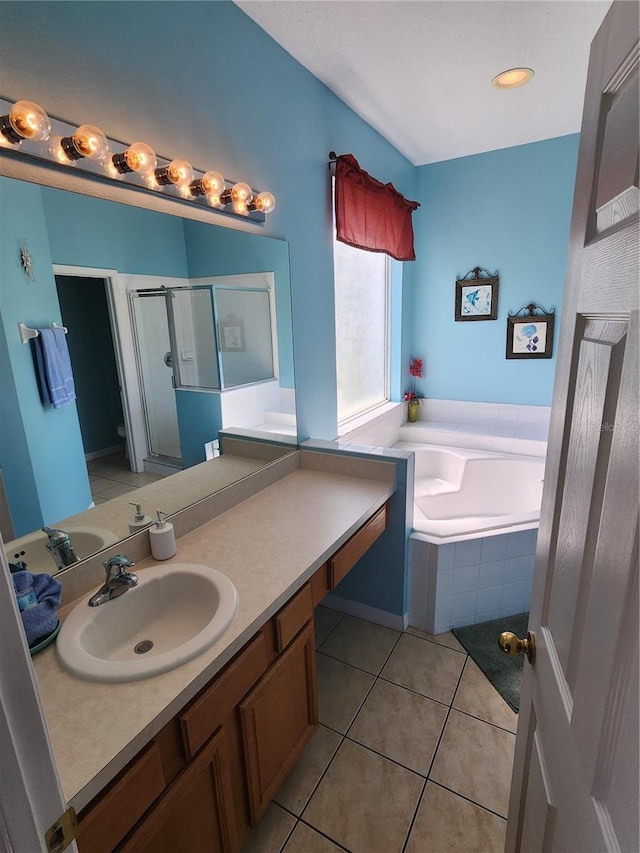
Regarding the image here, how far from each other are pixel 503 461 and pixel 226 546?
7.23 feet

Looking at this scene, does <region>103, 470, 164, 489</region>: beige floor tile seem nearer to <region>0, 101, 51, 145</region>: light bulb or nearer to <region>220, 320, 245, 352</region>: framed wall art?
<region>220, 320, 245, 352</region>: framed wall art

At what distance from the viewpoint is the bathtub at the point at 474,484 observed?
284cm

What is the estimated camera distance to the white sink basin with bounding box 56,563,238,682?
0.90 meters

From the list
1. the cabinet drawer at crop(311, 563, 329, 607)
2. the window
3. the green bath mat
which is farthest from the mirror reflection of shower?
the green bath mat

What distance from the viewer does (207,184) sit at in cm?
140

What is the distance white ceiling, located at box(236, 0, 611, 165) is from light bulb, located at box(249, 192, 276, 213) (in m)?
0.63

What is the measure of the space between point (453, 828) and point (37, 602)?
142 centimetres

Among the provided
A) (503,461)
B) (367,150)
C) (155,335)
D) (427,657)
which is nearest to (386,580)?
(427,657)

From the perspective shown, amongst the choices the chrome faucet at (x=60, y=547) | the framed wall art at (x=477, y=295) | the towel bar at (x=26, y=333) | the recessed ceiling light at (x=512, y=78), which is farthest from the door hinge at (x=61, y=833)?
the framed wall art at (x=477, y=295)

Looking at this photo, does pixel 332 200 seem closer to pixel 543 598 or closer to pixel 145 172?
pixel 145 172

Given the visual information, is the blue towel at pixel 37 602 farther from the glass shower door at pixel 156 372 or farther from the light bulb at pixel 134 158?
the light bulb at pixel 134 158

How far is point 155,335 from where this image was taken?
4.63 feet

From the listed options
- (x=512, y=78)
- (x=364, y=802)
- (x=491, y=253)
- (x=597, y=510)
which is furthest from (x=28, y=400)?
(x=491, y=253)

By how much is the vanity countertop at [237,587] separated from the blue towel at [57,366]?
1.88 feet
